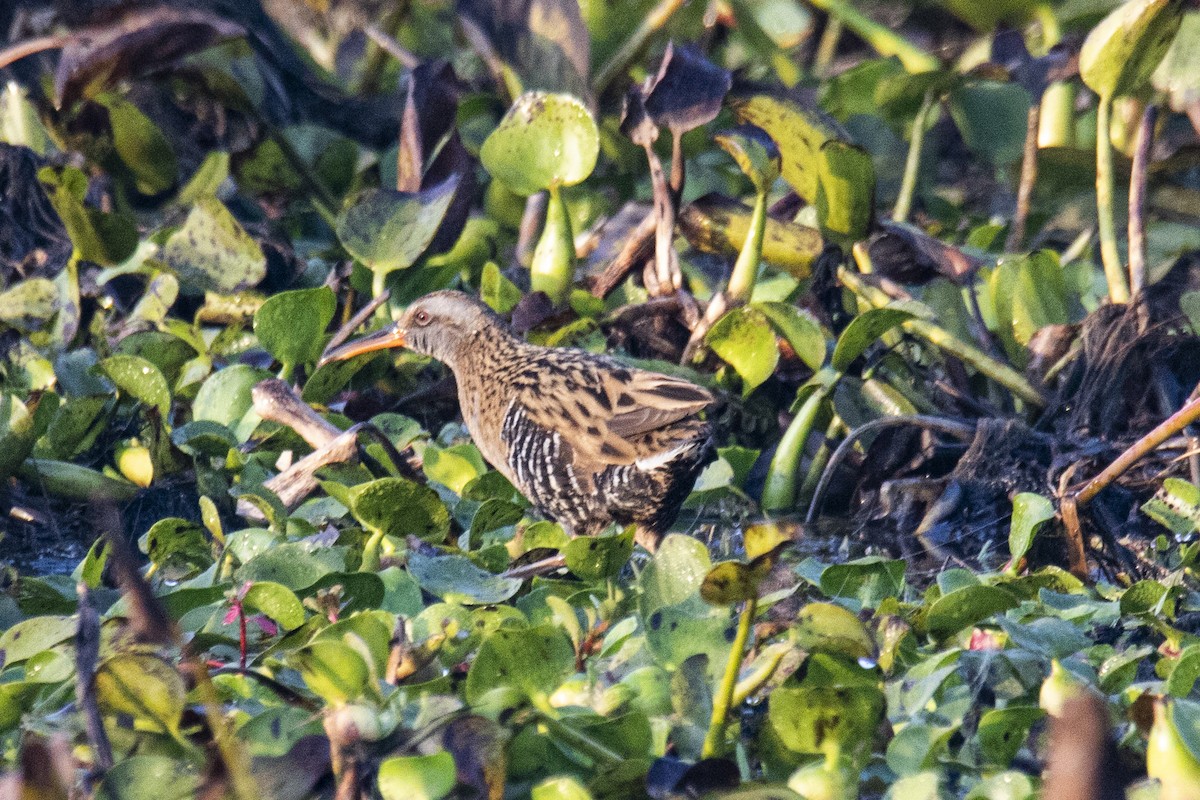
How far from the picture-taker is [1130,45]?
12.1 ft

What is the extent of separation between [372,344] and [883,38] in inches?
91.3

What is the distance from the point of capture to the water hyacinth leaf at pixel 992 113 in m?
4.84

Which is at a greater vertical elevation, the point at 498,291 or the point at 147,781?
the point at 147,781

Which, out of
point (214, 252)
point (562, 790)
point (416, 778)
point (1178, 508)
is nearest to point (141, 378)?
point (214, 252)

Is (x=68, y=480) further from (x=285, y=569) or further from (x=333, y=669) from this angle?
(x=333, y=669)

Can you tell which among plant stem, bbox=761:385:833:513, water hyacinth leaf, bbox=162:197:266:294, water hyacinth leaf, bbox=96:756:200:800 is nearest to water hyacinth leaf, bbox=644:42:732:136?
plant stem, bbox=761:385:833:513

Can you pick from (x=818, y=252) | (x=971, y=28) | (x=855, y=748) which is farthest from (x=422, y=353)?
(x=971, y=28)

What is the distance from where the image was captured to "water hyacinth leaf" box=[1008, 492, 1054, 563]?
305 centimetres

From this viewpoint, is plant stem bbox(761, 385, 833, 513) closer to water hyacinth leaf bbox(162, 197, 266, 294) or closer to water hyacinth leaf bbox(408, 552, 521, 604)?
water hyacinth leaf bbox(408, 552, 521, 604)

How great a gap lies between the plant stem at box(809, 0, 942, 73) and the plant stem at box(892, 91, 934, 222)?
41cm

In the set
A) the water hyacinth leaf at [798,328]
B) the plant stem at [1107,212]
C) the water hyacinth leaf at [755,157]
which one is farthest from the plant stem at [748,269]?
the plant stem at [1107,212]

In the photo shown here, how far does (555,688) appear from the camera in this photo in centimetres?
233

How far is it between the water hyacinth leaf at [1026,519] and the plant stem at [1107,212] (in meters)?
1.00

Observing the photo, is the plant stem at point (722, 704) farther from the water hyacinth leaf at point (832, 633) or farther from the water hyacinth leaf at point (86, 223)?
the water hyacinth leaf at point (86, 223)
